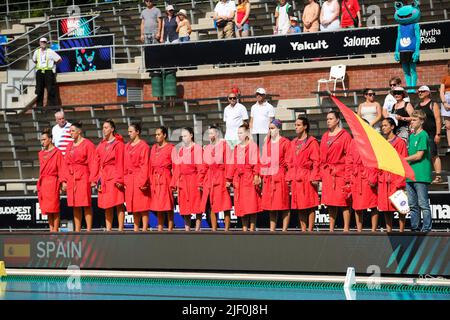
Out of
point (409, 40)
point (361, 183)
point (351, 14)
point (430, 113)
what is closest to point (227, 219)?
point (361, 183)

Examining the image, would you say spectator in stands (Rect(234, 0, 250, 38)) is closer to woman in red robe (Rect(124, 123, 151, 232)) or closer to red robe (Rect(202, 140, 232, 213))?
woman in red robe (Rect(124, 123, 151, 232))

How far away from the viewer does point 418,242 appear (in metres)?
13.5

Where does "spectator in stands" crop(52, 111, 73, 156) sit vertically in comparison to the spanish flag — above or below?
above

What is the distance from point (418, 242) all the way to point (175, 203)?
4.68 metres

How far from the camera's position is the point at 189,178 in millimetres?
16016

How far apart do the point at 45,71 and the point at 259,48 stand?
5.01 m

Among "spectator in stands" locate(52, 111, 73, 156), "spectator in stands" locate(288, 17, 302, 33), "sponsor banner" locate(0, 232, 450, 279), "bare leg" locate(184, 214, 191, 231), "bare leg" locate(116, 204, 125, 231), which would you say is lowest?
"sponsor banner" locate(0, 232, 450, 279)

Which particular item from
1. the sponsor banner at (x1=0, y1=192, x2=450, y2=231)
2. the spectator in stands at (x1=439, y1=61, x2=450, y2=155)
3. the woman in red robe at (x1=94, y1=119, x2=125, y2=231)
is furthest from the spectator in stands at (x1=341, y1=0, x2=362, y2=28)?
the woman in red robe at (x1=94, y1=119, x2=125, y2=231)

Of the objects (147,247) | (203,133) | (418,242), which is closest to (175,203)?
(147,247)

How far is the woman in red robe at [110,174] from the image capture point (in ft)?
53.2

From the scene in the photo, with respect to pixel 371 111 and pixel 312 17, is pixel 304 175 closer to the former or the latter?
pixel 371 111

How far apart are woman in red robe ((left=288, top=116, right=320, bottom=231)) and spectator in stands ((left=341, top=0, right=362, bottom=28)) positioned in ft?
20.2

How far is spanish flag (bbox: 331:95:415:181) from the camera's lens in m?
12.9

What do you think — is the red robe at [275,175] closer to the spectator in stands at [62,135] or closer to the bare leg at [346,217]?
the bare leg at [346,217]
